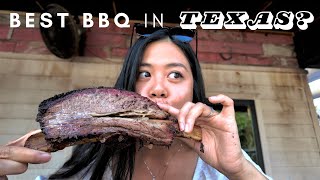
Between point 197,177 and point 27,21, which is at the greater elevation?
point 27,21

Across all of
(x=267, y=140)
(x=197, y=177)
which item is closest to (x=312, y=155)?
(x=267, y=140)

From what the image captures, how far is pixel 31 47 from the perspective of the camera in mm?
3760

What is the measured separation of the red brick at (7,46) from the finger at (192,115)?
10.7ft

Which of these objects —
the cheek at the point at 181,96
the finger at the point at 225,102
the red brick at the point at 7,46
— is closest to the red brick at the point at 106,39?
the red brick at the point at 7,46

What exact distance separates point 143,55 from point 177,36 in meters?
0.35

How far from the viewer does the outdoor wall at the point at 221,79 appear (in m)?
3.53

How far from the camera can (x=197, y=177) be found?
180cm

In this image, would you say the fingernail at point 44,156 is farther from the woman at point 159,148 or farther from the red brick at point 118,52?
the red brick at point 118,52

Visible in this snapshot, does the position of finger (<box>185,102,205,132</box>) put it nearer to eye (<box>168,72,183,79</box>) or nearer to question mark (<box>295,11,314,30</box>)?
eye (<box>168,72,183,79</box>)

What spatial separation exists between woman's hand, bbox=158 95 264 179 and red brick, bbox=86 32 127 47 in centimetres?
275

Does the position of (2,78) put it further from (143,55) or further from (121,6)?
(143,55)

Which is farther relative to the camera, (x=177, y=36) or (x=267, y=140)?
(x=267, y=140)

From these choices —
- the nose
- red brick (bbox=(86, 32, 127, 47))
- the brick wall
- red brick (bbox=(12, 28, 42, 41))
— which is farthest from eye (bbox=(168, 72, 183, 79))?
red brick (bbox=(12, 28, 42, 41))

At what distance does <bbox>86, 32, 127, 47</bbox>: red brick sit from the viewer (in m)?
3.92
